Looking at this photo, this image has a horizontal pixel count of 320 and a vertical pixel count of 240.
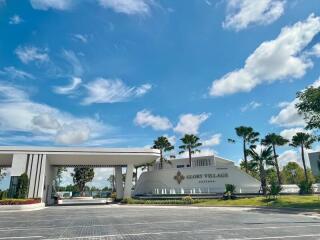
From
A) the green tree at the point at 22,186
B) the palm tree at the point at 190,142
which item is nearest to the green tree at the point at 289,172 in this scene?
the palm tree at the point at 190,142

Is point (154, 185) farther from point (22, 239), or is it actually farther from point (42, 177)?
point (22, 239)

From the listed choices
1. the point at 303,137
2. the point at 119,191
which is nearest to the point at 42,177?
the point at 119,191

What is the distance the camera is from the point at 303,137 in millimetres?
57250

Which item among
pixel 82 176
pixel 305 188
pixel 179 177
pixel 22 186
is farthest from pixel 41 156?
pixel 82 176

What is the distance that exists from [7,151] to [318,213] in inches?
1337

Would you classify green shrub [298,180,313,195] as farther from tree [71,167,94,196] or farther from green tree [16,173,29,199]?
tree [71,167,94,196]

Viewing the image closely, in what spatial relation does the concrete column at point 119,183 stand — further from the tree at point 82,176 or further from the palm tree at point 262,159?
the tree at point 82,176

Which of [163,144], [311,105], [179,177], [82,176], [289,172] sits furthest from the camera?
[82,176]

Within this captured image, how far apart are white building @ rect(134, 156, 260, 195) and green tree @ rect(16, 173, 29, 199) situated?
2114 centimetres

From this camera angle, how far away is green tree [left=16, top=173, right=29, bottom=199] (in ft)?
113

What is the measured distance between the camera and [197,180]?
4441 cm

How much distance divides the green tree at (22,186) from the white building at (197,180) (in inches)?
832

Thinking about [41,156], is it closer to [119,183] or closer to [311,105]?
[119,183]

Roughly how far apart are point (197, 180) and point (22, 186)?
2410 centimetres
